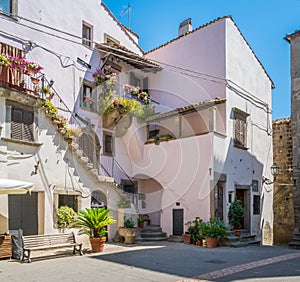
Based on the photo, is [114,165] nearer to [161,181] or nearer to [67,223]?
[161,181]

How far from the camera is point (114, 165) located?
56.5ft

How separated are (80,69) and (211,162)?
7124mm

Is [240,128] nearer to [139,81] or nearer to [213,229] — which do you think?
[213,229]

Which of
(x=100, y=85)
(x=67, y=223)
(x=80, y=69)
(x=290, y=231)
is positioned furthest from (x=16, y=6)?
(x=290, y=231)

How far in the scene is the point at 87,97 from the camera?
16250 mm

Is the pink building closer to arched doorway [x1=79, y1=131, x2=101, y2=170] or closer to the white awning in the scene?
arched doorway [x1=79, y1=131, x2=101, y2=170]

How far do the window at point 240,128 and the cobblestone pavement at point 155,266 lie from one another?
6.08 m

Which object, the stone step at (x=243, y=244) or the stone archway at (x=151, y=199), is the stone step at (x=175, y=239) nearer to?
the stone archway at (x=151, y=199)

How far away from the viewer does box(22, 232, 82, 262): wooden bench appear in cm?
1050

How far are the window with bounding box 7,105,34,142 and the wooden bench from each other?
338cm

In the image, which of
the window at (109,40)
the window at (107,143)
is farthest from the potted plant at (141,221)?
the window at (109,40)

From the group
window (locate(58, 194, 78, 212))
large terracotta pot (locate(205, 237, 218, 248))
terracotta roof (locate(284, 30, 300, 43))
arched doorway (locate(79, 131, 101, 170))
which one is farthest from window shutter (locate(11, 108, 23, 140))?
terracotta roof (locate(284, 30, 300, 43))

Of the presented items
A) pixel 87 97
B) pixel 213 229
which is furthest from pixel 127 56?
pixel 213 229

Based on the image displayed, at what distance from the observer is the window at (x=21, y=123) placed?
12.0m
